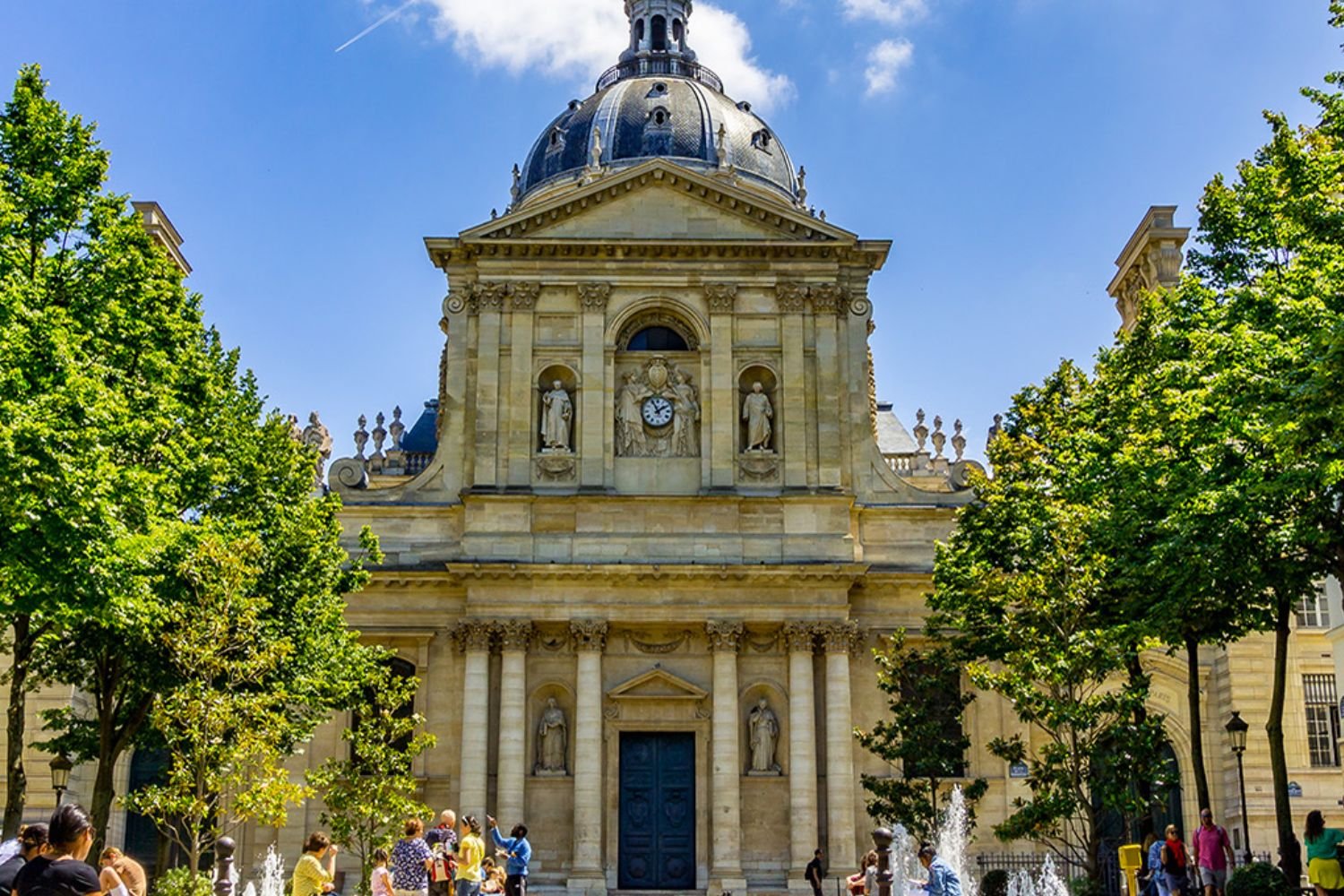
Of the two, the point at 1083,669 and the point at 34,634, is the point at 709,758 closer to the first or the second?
the point at 1083,669

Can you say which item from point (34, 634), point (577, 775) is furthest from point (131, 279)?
point (577, 775)

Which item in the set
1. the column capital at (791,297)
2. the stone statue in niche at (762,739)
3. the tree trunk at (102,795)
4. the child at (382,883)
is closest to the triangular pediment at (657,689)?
the stone statue in niche at (762,739)

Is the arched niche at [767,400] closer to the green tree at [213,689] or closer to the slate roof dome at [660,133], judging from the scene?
the green tree at [213,689]

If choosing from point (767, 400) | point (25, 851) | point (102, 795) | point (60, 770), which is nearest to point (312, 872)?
point (25, 851)

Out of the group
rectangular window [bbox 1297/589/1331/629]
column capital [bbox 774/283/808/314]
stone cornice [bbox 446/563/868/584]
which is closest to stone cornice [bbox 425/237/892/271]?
column capital [bbox 774/283/808/314]

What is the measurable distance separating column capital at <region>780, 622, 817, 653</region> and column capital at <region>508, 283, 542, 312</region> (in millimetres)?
11483

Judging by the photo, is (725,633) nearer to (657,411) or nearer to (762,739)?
(762,739)

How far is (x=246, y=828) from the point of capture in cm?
3956

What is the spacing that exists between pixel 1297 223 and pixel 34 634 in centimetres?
2197

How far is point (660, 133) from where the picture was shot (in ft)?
199

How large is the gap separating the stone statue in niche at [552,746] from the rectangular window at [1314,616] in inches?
804

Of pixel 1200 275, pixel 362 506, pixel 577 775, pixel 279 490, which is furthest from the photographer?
pixel 362 506

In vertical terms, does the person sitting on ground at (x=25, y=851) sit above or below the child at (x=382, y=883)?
above

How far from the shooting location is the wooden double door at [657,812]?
39562mm
